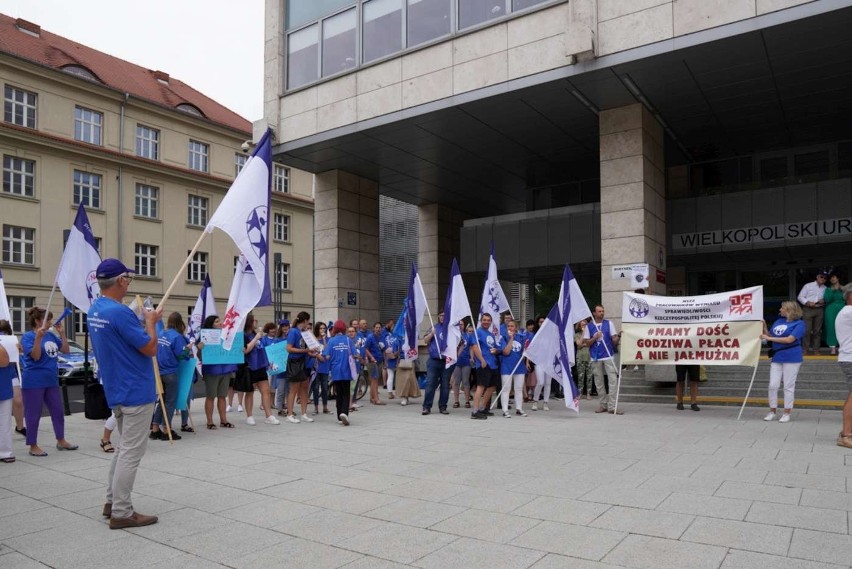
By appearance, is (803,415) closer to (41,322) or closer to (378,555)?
(378,555)

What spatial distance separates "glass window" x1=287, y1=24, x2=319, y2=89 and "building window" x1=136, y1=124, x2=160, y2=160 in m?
24.9

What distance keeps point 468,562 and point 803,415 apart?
9427 millimetres

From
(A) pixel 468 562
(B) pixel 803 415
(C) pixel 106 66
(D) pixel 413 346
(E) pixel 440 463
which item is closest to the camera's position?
(A) pixel 468 562

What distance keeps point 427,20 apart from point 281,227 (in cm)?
3481

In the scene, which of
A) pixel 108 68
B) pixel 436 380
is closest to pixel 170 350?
pixel 436 380

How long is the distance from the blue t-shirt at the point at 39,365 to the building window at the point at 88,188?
3226 centimetres

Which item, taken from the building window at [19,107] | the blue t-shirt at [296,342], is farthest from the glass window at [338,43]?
the building window at [19,107]

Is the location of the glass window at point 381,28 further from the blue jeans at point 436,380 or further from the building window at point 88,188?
the building window at point 88,188

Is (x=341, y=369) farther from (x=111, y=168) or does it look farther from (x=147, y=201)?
(x=147, y=201)

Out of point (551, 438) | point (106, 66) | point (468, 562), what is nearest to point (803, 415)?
point (551, 438)

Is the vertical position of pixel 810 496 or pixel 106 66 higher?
pixel 106 66

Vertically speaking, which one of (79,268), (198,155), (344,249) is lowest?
(79,268)

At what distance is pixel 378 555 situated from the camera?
4.50 m

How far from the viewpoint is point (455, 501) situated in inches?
232
